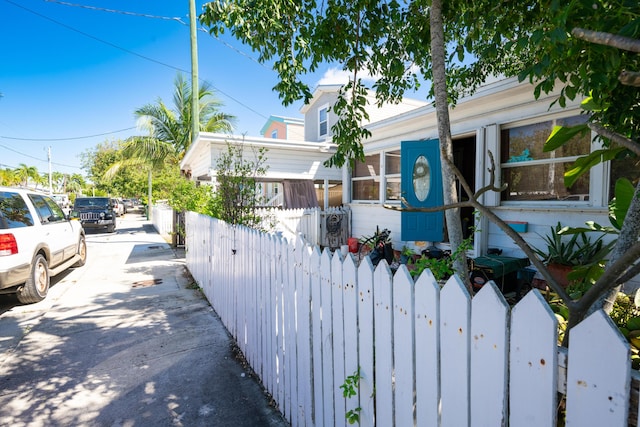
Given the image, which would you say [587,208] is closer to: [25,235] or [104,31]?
[25,235]

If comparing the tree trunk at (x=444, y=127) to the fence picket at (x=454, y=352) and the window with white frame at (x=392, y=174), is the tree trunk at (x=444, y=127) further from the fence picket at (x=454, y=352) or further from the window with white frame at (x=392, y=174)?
the window with white frame at (x=392, y=174)

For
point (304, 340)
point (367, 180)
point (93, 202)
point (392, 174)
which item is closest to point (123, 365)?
point (304, 340)

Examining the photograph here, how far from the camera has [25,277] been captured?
501 cm

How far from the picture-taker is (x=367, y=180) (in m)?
9.40

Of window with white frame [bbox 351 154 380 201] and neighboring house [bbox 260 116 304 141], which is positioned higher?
neighboring house [bbox 260 116 304 141]

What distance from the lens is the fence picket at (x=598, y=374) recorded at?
0.83 m

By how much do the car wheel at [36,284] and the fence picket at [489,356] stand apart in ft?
21.3

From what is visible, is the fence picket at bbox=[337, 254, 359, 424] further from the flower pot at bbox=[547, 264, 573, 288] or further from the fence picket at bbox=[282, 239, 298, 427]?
the flower pot at bbox=[547, 264, 573, 288]

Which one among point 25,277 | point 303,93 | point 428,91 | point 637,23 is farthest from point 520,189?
point 25,277

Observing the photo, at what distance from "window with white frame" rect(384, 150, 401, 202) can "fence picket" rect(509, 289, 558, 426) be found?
24.2 ft

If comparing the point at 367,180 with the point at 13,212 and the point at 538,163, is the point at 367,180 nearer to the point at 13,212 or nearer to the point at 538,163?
the point at 538,163

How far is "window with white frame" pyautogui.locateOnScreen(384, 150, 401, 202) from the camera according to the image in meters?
8.38

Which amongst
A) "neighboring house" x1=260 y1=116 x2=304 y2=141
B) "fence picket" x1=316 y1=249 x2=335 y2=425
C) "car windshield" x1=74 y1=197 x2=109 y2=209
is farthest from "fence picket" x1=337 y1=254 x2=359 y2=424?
"neighboring house" x1=260 y1=116 x2=304 y2=141

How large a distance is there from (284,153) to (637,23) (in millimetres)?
9653
